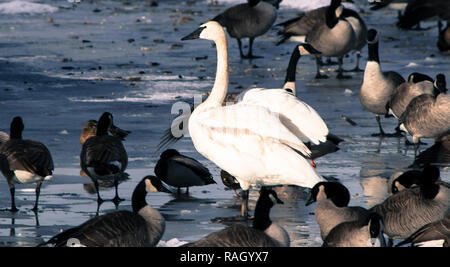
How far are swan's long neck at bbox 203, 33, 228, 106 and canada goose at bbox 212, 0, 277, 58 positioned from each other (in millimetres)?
10171

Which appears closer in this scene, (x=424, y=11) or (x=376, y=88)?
(x=376, y=88)

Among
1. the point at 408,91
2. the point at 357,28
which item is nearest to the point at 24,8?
the point at 357,28

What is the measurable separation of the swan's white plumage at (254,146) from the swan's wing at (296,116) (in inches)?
28.7

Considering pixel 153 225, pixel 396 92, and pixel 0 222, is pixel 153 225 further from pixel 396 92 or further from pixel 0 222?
pixel 396 92

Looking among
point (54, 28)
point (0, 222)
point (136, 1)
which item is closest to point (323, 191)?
point (0, 222)

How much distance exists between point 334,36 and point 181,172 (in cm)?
895

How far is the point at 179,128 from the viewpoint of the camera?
36.3ft

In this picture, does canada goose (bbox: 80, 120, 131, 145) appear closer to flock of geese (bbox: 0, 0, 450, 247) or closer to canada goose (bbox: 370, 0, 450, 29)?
flock of geese (bbox: 0, 0, 450, 247)

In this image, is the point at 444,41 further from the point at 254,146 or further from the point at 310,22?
the point at 254,146

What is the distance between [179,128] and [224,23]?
996 centimetres

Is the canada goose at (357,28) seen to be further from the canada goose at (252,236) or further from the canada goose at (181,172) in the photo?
the canada goose at (252,236)

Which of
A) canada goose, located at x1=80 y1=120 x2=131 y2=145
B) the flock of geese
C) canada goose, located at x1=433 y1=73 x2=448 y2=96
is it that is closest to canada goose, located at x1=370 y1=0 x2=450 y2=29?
canada goose, located at x1=433 y1=73 x2=448 y2=96

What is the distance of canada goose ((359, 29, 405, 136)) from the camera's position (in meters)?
13.3

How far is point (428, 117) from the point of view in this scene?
37.6 feet
